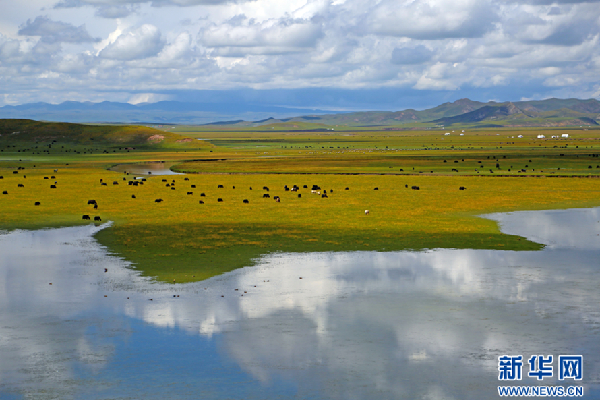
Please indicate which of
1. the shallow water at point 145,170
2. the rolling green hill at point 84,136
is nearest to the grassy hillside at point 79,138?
the rolling green hill at point 84,136

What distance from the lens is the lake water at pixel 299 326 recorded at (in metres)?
13.7

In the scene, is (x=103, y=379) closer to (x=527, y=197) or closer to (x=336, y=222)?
(x=336, y=222)

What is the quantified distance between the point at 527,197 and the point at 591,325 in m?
35.7

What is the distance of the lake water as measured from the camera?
13711 millimetres

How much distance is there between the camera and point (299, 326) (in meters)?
17.4

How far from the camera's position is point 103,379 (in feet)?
45.6

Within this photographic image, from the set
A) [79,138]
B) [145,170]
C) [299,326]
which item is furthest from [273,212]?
[79,138]

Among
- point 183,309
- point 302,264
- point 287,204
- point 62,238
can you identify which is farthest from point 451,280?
point 287,204

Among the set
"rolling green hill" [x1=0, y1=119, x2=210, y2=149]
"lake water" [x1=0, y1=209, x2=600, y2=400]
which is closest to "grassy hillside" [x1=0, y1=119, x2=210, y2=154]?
"rolling green hill" [x1=0, y1=119, x2=210, y2=149]

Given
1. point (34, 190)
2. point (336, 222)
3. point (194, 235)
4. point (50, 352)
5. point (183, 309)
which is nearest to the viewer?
point (50, 352)

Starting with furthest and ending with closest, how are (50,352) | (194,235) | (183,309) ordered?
(194,235), (183,309), (50,352)

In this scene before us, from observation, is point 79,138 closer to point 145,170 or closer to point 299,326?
point 145,170

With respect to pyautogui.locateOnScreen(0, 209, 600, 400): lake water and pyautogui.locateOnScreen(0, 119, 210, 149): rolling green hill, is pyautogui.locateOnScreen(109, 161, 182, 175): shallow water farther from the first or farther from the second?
pyautogui.locateOnScreen(0, 119, 210, 149): rolling green hill

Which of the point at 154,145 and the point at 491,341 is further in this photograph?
the point at 154,145
